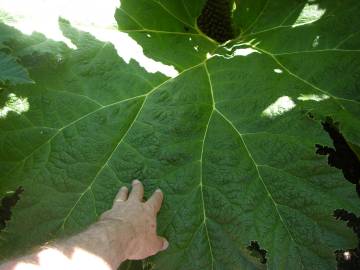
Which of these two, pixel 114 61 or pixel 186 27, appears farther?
pixel 186 27

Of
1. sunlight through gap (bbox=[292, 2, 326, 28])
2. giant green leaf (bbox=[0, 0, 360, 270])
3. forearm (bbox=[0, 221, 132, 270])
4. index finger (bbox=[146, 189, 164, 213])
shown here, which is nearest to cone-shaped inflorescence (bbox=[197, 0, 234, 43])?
giant green leaf (bbox=[0, 0, 360, 270])

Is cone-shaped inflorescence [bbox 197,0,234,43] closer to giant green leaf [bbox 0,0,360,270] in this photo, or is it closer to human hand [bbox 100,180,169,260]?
giant green leaf [bbox 0,0,360,270]

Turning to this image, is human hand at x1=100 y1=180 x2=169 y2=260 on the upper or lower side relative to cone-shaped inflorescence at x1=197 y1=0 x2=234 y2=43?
lower

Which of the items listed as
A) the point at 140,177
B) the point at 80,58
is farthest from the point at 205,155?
the point at 80,58

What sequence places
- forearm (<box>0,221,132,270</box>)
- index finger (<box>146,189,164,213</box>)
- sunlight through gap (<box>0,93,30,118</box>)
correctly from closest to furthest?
forearm (<box>0,221,132,270</box>) < index finger (<box>146,189,164,213</box>) < sunlight through gap (<box>0,93,30,118</box>)

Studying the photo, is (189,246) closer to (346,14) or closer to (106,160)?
(106,160)

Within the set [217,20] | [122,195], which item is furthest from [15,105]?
[217,20]

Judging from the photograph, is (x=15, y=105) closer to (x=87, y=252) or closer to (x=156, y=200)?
(x=156, y=200)
